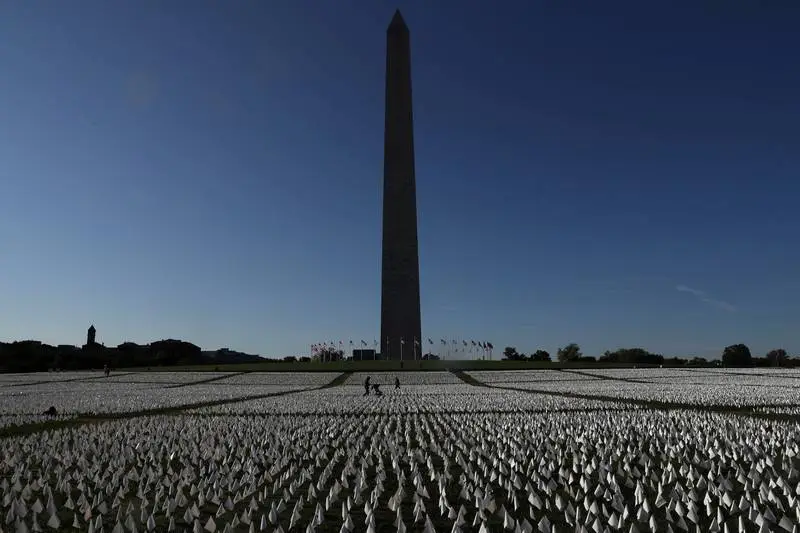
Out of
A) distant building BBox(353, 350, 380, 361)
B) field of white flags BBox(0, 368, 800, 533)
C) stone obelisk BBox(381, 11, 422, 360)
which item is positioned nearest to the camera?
field of white flags BBox(0, 368, 800, 533)

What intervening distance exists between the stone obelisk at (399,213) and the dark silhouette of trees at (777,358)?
51.0m

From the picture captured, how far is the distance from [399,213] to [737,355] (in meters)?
54.6

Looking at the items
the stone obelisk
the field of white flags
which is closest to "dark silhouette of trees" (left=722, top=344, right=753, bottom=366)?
the stone obelisk

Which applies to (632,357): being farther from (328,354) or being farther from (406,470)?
(406,470)

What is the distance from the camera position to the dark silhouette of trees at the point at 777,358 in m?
84.5

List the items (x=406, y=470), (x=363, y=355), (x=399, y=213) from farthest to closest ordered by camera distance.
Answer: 1. (x=363, y=355)
2. (x=399, y=213)
3. (x=406, y=470)

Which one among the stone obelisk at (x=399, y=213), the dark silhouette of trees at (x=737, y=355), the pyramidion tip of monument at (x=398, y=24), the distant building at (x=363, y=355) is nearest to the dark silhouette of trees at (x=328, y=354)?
the distant building at (x=363, y=355)

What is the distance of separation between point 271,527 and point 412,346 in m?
62.0

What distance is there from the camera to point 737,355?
89.2 m

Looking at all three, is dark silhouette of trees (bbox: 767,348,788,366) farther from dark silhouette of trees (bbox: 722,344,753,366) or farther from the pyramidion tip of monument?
the pyramidion tip of monument

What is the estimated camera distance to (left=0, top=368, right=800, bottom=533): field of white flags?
795 centimetres

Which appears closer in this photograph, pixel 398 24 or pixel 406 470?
pixel 406 470

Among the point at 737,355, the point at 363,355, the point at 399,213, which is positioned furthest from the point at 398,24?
the point at 737,355

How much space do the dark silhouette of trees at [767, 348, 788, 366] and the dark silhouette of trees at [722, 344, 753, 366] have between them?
271 centimetres
